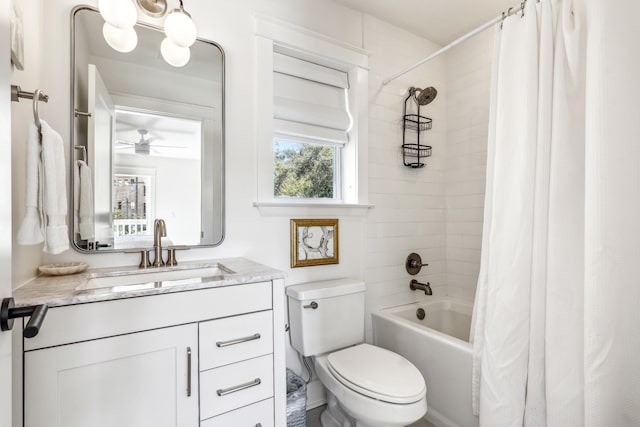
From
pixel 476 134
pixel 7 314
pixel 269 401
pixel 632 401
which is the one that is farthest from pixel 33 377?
pixel 476 134

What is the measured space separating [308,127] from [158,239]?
3.65 ft

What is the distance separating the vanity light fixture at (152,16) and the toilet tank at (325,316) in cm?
131

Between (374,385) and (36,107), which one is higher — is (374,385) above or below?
below

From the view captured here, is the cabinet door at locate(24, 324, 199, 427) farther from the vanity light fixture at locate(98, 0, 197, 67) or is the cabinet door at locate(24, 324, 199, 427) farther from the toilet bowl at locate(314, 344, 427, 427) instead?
the vanity light fixture at locate(98, 0, 197, 67)

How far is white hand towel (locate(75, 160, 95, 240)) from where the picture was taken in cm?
132

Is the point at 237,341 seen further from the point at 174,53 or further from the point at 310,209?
the point at 174,53

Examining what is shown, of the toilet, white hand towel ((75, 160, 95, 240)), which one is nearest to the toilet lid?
the toilet

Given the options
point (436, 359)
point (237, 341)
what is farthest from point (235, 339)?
point (436, 359)

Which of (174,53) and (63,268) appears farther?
(174,53)

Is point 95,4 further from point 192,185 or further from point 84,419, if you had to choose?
point 84,419

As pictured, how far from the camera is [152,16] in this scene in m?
1.38

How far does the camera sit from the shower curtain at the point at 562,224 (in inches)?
42.0

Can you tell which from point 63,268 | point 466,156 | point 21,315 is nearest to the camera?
point 21,315

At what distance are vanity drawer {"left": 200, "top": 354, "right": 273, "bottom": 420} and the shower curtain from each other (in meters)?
0.98
